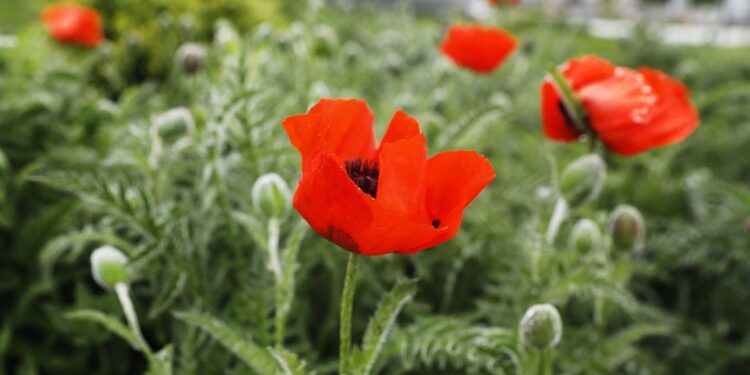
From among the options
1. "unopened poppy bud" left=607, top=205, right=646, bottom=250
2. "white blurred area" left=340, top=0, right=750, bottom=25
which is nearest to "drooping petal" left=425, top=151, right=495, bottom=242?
"unopened poppy bud" left=607, top=205, right=646, bottom=250

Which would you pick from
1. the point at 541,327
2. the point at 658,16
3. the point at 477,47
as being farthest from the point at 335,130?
the point at 658,16

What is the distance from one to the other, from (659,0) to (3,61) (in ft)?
54.0

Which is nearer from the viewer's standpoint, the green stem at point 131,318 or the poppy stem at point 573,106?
the green stem at point 131,318

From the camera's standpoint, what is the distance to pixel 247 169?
1.19m

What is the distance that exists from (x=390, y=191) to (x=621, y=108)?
476 millimetres

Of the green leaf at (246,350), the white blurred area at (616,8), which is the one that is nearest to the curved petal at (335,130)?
the green leaf at (246,350)

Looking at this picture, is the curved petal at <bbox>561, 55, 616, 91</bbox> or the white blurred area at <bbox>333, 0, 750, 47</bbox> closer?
the curved petal at <bbox>561, 55, 616, 91</bbox>

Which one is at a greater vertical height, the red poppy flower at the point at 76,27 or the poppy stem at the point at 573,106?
the red poppy flower at the point at 76,27

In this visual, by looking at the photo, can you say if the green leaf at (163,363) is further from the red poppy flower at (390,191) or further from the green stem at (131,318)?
the red poppy flower at (390,191)

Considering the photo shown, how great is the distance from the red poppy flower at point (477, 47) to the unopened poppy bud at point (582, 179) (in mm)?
731

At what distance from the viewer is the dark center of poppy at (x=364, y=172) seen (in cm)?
75

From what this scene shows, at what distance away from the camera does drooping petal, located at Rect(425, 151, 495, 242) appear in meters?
0.67

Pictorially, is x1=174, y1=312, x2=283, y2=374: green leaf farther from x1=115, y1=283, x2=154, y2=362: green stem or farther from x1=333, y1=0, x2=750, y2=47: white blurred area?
x1=333, y1=0, x2=750, y2=47: white blurred area

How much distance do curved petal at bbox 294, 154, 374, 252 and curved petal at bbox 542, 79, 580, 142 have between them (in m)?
0.46
